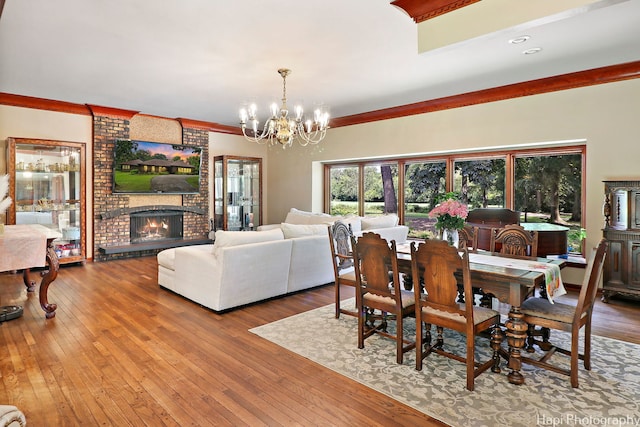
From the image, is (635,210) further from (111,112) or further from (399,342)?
(111,112)

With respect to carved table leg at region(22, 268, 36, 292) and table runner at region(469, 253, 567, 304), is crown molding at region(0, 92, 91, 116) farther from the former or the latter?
table runner at region(469, 253, 567, 304)

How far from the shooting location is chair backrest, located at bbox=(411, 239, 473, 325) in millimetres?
2521

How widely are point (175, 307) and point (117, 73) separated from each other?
3.22 metres

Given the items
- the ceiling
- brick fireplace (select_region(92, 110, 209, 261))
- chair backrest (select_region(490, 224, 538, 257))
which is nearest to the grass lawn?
brick fireplace (select_region(92, 110, 209, 261))

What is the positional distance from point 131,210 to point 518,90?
726 cm

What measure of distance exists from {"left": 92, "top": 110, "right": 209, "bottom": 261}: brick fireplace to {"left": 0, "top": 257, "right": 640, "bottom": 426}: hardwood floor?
112 inches

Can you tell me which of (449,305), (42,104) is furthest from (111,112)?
(449,305)

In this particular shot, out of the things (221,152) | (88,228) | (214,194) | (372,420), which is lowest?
(372,420)

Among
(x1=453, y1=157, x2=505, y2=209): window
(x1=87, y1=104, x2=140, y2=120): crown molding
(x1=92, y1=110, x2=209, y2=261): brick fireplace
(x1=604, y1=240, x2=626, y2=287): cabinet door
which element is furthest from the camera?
(x1=92, y1=110, x2=209, y2=261): brick fireplace

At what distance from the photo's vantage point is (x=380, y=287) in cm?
309

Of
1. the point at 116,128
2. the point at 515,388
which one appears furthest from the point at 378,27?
the point at 116,128

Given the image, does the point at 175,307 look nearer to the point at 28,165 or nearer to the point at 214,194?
the point at 28,165

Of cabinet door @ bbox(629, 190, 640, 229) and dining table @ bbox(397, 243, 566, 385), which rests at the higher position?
cabinet door @ bbox(629, 190, 640, 229)

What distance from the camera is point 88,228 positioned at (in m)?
7.07
